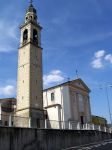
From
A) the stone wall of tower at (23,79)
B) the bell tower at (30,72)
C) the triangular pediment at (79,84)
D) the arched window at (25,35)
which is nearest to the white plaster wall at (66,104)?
the triangular pediment at (79,84)

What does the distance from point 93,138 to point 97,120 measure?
27175 mm

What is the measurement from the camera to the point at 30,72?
43.5m

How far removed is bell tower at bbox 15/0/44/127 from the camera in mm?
41625

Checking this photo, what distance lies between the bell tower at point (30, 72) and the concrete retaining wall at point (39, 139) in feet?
35.3

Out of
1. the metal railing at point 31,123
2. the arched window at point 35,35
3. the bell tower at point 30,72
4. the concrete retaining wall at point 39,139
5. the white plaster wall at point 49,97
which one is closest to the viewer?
the concrete retaining wall at point 39,139

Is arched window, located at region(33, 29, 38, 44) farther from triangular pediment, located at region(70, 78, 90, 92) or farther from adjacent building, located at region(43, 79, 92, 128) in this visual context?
triangular pediment, located at region(70, 78, 90, 92)

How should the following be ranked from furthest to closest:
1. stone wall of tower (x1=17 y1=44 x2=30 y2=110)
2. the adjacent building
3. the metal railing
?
the adjacent building, stone wall of tower (x1=17 y1=44 x2=30 y2=110), the metal railing

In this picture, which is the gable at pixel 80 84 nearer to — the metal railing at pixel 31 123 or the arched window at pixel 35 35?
the arched window at pixel 35 35

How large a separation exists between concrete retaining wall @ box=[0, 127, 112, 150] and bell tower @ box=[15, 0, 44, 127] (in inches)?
423

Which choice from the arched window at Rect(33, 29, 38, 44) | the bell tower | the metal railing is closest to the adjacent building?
the bell tower

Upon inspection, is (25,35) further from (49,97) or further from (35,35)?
(49,97)

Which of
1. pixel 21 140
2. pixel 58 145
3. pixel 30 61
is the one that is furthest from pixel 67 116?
pixel 21 140

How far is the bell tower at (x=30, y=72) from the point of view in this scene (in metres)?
41.6

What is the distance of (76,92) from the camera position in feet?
169
